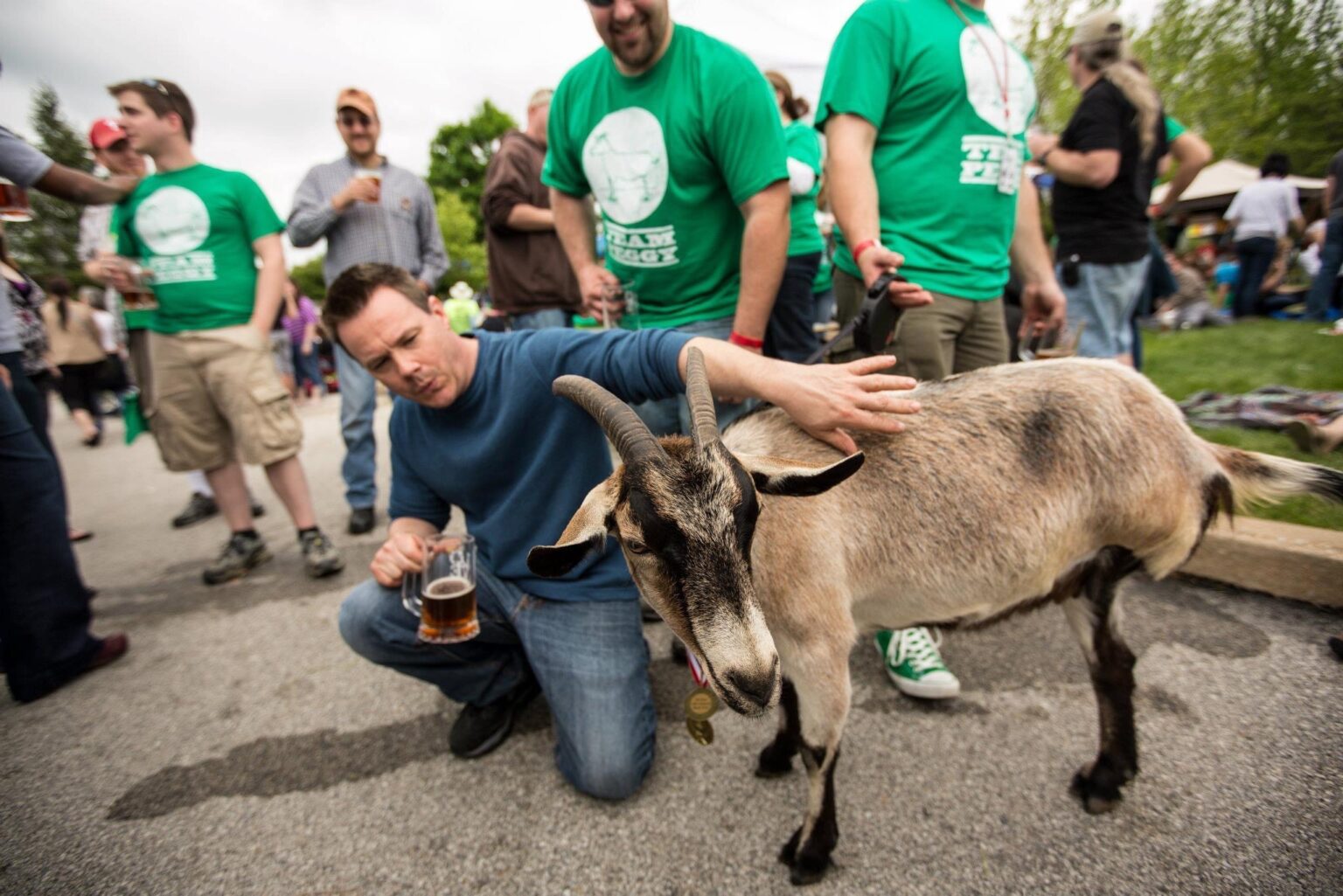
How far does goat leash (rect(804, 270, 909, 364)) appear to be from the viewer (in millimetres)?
2096

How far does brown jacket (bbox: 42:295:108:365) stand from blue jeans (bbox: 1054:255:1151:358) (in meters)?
13.1

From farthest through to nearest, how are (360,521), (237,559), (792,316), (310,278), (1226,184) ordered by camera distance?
(310,278) < (1226,184) < (360,521) < (237,559) < (792,316)

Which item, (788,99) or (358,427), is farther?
(358,427)

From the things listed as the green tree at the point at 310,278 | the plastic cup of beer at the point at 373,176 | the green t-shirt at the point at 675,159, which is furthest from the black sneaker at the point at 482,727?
the green tree at the point at 310,278

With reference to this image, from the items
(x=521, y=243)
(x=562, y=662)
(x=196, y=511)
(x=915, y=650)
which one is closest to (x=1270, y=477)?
(x=915, y=650)

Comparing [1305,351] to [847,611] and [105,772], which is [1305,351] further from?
[105,772]

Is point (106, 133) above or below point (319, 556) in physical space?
above

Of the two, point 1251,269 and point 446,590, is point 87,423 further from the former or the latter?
point 1251,269

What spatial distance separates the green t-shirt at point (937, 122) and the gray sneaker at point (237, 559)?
15.3ft

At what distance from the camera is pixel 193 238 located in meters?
3.77

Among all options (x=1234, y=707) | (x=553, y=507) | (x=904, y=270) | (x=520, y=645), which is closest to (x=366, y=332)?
(x=553, y=507)

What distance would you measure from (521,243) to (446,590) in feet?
11.3

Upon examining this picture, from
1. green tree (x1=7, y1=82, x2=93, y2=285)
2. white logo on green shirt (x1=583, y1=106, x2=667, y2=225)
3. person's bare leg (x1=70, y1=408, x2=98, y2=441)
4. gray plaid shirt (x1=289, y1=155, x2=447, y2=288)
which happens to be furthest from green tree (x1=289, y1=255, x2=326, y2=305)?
white logo on green shirt (x1=583, y1=106, x2=667, y2=225)

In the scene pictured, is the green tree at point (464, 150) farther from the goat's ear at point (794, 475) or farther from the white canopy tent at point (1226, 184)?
the goat's ear at point (794, 475)
